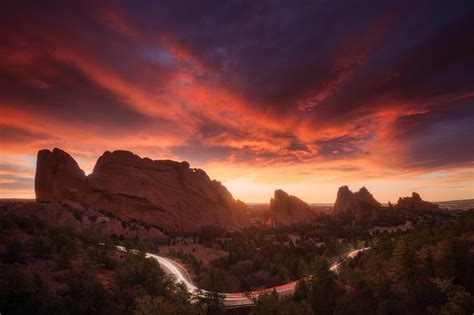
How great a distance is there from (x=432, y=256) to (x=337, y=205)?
156606 millimetres

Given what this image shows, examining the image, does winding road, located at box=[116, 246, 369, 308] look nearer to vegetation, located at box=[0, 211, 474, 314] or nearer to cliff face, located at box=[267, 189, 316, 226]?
vegetation, located at box=[0, 211, 474, 314]

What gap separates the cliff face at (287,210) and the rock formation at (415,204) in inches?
2188

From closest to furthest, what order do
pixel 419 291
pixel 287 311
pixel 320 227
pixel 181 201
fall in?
1. pixel 287 311
2. pixel 419 291
3. pixel 181 201
4. pixel 320 227

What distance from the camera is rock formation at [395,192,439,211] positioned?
162 m

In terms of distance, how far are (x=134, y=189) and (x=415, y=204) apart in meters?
166

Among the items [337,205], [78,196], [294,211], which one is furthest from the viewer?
[337,205]

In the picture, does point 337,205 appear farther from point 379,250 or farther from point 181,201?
point 379,250

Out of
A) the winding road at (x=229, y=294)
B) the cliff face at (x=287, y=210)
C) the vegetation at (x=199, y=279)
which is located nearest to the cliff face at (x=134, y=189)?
the winding road at (x=229, y=294)

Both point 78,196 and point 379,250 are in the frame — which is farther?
point 78,196

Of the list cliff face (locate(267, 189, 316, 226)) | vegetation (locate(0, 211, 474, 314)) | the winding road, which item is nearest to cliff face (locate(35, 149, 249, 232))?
the winding road

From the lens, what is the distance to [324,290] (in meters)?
36.5

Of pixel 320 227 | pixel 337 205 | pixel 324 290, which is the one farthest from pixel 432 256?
pixel 337 205

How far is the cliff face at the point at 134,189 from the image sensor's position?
9217 centimetres

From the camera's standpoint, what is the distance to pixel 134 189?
97062 mm
